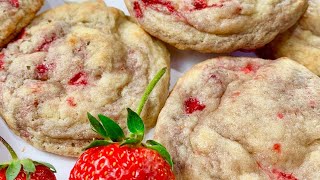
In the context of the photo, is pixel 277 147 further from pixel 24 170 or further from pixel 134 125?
pixel 24 170

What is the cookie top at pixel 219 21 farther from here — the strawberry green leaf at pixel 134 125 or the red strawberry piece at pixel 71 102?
the strawberry green leaf at pixel 134 125

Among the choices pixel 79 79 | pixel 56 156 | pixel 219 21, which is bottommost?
pixel 56 156

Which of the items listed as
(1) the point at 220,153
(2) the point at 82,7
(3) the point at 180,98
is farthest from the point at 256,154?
(2) the point at 82,7

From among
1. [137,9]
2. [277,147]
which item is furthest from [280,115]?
[137,9]

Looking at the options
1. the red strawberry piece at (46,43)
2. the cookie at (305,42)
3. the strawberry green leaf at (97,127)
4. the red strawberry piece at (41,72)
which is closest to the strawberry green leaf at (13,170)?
the strawberry green leaf at (97,127)

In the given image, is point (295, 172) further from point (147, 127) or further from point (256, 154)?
point (147, 127)

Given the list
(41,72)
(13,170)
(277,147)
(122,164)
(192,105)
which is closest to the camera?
(122,164)

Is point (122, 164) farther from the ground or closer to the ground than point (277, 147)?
farther from the ground
